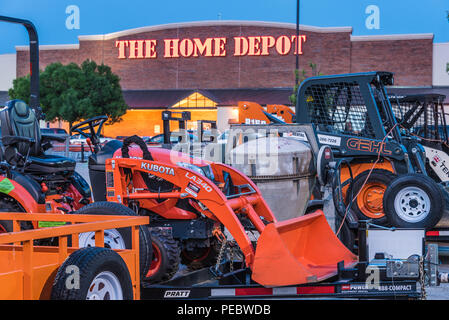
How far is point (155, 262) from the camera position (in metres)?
5.80

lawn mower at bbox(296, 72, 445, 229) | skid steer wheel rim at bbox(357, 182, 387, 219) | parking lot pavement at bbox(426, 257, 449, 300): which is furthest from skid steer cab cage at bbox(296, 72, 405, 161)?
parking lot pavement at bbox(426, 257, 449, 300)

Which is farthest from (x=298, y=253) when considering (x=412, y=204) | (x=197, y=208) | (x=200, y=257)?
(x=412, y=204)

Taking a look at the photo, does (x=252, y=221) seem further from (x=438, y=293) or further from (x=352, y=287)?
(x=438, y=293)

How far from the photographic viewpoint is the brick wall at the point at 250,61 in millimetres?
47125

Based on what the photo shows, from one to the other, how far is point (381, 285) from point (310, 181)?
17.4 ft

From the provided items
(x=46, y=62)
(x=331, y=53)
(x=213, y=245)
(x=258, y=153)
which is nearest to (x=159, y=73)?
(x=46, y=62)

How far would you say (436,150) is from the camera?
1079 centimetres

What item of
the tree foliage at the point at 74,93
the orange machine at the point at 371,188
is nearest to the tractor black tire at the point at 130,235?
the orange machine at the point at 371,188

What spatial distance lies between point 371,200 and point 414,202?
110cm

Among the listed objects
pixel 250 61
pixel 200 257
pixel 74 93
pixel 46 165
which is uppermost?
pixel 250 61

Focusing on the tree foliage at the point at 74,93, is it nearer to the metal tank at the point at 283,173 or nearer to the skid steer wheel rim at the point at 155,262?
the metal tank at the point at 283,173

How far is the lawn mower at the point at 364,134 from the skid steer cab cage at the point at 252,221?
8.67 feet

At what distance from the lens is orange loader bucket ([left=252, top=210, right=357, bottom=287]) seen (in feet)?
16.8

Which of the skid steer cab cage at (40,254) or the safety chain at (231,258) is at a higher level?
the skid steer cab cage at (40,254)
